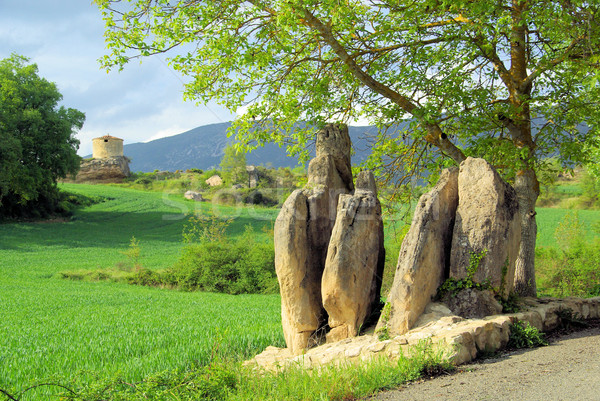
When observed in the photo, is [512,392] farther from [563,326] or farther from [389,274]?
[389,274]

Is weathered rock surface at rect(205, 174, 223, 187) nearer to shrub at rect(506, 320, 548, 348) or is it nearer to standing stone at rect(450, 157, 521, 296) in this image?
standing stone at rect(450, 157, 521, 296)

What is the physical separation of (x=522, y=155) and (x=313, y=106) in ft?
18.6

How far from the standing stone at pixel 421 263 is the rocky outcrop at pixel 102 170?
95479mm

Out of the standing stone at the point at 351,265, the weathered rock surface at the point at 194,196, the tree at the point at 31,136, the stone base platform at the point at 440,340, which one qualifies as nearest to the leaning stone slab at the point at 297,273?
the standing stone at the point at 351,265

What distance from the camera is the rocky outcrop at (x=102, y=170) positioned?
312 feet

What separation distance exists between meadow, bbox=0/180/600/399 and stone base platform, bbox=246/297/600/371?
64.3 inches

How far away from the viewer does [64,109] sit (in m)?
55.6

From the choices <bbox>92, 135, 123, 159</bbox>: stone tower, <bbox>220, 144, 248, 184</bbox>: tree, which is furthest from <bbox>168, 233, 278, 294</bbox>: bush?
<bbox>92, 135, 123, 159</bbox>: stone tower

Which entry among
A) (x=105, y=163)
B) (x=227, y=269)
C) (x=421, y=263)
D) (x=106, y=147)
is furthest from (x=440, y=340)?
(x=106, y=147)

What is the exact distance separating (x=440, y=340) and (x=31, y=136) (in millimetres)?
53177

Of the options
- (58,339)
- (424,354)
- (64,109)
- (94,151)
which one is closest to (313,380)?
(424,354)

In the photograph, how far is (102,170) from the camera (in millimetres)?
95812

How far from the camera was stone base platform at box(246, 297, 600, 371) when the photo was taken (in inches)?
301

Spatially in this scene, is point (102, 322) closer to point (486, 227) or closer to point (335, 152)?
point (335, 152)
